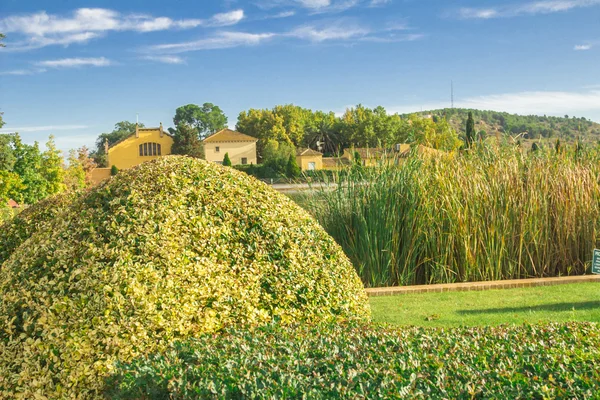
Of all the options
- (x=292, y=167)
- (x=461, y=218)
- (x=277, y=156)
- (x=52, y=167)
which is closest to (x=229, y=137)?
(x=277, y=156)

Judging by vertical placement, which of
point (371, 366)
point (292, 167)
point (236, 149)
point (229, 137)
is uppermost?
point (229, 137)

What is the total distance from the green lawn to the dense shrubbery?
2.05 meters

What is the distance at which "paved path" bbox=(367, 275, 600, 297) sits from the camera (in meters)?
6.98

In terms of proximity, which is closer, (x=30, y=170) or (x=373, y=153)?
(x=373, y=153)

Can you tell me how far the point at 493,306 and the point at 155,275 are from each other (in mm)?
4116

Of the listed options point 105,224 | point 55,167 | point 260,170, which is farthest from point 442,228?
point 260,170

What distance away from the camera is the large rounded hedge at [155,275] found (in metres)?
3.44

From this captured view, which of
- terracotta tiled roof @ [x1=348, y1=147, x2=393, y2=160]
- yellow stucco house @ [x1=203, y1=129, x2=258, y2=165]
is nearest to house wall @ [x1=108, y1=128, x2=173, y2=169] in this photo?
yellow stucco house @ [x1=203, y1=129, x2=258, y2=165]

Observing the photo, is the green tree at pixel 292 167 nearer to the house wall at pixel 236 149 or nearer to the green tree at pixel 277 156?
the green tree at pixel 277 156

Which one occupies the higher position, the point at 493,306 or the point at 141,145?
the point at 141,145

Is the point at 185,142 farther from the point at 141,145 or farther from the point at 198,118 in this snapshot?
the point at 198,118

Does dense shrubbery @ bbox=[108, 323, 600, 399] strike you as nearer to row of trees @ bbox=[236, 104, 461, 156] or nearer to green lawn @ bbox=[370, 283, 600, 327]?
green lawn @ bbox=[370, 283, 600, 327]

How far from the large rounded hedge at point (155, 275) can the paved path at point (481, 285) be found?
2.35 m

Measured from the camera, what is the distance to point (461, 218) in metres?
7.38
